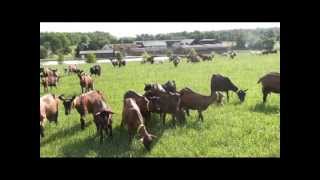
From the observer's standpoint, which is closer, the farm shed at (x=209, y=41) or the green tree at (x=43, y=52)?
the green tree at (x=43, y=52)

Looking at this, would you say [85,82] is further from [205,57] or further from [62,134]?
[205,57]

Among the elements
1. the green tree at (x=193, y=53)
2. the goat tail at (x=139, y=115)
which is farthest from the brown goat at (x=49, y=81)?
the green tree at (x=193, y=53)

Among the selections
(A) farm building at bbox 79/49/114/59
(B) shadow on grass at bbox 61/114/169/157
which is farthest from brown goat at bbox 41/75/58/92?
(B) shadow on grass at bbox 61/114/169/157

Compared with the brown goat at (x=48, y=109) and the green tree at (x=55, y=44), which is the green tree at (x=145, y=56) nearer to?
the green tree at (x=55, y=44)

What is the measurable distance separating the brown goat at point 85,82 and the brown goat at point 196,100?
1.01 metres

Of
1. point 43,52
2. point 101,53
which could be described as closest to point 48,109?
point 43,52

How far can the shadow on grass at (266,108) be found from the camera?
20.6 ft

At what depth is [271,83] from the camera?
6.27 metres

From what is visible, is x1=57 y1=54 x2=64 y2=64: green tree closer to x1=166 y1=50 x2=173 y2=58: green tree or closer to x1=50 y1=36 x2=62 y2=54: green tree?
x1=50 y1=36 x2=62 y2=54: green tree

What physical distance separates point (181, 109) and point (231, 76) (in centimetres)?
66

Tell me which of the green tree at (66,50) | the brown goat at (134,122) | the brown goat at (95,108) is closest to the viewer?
the brown goat at (134,122)

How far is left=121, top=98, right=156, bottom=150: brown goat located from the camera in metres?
6.14

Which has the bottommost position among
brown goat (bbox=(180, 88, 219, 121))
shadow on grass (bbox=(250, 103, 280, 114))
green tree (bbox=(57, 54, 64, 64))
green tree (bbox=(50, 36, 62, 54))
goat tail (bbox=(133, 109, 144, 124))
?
goat tail (bbox=(133, 109, 144, 124))

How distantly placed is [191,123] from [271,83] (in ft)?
3.20
